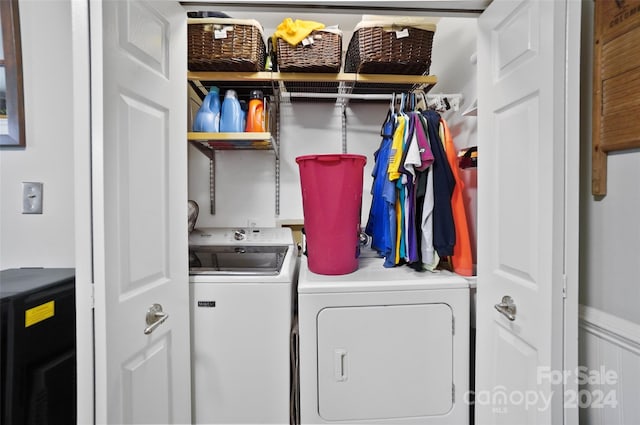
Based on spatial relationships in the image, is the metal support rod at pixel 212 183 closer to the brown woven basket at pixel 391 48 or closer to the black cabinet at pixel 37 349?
the black cabinet at pixel 37 349

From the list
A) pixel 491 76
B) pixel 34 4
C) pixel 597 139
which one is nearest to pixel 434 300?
pixel 597 139

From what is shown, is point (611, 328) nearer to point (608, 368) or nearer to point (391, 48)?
point (608, 368)

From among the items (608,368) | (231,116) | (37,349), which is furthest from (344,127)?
(37,349)

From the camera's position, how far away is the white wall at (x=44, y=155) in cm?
138

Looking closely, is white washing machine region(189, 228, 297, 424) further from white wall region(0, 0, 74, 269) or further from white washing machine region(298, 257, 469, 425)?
white wall region(0, 0, 74, 269)

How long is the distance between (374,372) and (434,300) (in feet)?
1.44

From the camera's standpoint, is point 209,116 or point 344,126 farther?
point 344,126

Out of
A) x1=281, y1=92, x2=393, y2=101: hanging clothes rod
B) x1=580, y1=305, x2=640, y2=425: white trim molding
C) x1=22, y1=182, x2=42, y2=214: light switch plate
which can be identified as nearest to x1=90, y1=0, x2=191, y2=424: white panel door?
x1=22, y1=182, x2=42, y2=214: light switch plate

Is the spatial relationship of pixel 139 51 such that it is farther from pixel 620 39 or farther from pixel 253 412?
pixel 253 412

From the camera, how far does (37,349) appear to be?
1.10m

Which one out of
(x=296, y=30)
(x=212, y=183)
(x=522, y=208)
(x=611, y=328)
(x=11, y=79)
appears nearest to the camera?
(x=611, y=328)

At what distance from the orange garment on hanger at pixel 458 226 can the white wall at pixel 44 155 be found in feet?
6.27

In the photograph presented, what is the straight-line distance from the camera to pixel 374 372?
4.60ft

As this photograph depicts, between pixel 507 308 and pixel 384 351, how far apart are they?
0.58 metres
